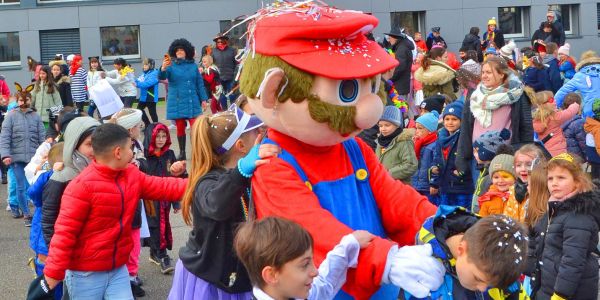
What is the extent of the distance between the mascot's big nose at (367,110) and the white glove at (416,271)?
24.9 inches

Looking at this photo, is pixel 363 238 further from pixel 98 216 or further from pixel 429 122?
pixel 429 122

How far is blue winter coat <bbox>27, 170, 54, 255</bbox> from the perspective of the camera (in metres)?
6.45

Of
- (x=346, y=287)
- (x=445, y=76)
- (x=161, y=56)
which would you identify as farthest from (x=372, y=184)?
(x=161, y=56)

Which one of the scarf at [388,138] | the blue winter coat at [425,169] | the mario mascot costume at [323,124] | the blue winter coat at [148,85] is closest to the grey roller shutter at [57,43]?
the blue winter coat at [148,85]

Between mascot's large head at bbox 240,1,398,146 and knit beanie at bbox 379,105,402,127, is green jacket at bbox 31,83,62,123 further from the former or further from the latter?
mascot's large head at bbox 240,1,398,146

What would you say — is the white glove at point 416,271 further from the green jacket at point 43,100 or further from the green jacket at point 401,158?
the green jacket at point 43,100

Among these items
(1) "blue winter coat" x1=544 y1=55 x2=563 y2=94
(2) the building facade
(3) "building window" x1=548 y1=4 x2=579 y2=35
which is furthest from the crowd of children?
(3) "building window" x1=548 y1=4 x2=579 y2=35

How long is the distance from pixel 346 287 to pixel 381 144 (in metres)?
4.72

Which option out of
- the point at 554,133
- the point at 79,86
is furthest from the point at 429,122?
the point at 79,86

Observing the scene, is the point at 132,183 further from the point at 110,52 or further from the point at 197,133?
the point at 110,52

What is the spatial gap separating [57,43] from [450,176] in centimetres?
1809

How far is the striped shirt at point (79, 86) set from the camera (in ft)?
57.5

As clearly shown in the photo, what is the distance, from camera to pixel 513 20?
26344 millimetres

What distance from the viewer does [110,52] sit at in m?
24.5
